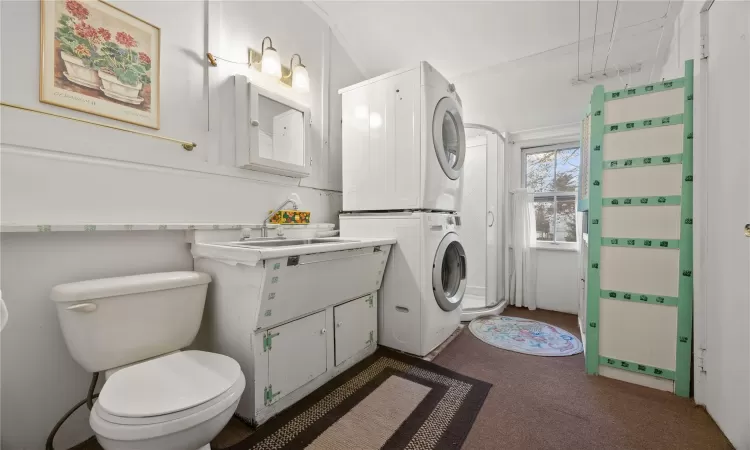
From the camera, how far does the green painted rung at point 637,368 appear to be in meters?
1.65

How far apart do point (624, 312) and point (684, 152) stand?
3.12ft

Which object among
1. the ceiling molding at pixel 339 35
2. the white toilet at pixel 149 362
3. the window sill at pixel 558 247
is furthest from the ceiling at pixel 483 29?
the white toilet at pixel 149 362

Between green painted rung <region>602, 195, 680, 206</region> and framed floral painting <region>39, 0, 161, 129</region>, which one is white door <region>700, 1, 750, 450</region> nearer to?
green painted rung <region>602, 195, 680, 206</region>

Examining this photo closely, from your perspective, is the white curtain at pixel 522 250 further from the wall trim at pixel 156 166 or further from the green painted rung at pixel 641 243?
the wall trim at pixel 156 166

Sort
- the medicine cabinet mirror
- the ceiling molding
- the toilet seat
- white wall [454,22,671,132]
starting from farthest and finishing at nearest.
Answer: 1. white wall [454,22,671,132]
2. the ceiling molding
3. the medicine cabinet mirror
4. the toilet seat

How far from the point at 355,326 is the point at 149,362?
1113 mm

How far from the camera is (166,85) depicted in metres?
1.53

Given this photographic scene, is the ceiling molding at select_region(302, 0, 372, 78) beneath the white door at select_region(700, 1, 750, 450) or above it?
above

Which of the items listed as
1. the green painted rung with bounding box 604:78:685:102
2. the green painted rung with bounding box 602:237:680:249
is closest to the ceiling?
the green painted rung with bounding box 604:78:685:102

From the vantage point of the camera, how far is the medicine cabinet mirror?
1.81 m

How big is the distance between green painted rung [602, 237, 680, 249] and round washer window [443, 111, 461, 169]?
114 cm

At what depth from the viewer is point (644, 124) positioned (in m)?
1.70

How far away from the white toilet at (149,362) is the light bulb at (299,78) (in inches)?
58.4

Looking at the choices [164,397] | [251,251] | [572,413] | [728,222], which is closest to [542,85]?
[728,222]
